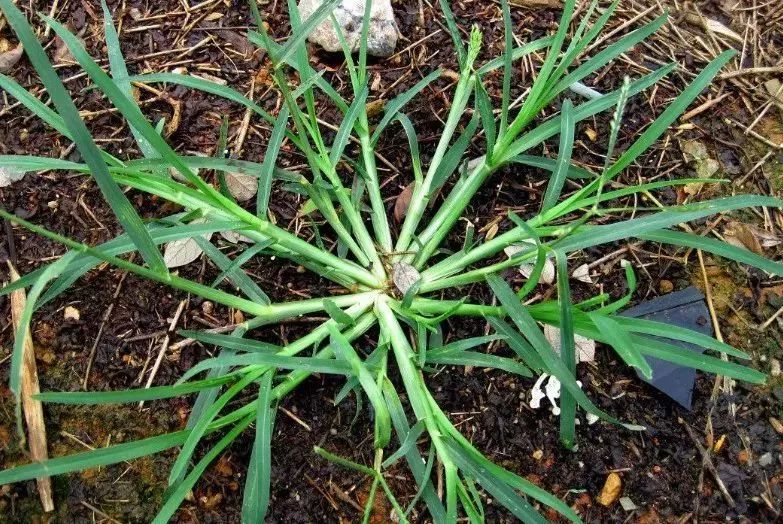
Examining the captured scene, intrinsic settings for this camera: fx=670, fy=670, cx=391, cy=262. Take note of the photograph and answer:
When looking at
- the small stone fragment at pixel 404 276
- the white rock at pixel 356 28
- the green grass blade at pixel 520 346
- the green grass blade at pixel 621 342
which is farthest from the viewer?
the white rock at pixel 356 28

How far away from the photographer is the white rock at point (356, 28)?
64.1 inches

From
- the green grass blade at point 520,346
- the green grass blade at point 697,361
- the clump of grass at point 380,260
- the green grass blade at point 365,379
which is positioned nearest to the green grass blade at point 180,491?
the clump of grass at point 380,260

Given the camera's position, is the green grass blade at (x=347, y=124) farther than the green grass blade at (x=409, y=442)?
Yes

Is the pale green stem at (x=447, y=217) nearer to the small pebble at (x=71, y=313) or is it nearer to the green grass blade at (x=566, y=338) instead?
the green grass blade at (x=566, y=338)

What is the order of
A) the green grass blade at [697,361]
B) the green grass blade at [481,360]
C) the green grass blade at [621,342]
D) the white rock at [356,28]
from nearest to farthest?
1. the green grass blade at [621,342]
2. the green grass blade at [697,361]
3. the green grass blade at [481,360]
4. the white rock at [356,28]

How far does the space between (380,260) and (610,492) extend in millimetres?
695

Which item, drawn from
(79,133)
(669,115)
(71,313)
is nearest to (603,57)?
(669,115)

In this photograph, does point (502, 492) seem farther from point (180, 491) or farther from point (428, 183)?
point (428, 183)

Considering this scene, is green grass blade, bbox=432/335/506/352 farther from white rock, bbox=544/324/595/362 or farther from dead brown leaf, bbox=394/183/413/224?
dead brown leaf, bbox=394/183/413/224

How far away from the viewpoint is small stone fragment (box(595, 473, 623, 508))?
1.42m

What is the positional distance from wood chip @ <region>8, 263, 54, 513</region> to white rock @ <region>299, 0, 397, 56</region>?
897 mm

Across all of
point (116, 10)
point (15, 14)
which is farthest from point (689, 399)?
point (116, 10)

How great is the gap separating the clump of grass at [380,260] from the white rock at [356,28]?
62 millimetres

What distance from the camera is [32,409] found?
1416 mm
